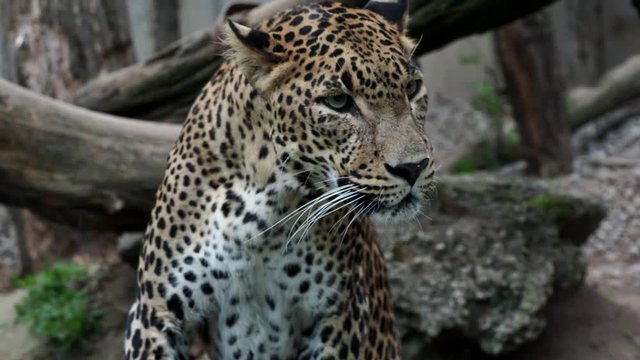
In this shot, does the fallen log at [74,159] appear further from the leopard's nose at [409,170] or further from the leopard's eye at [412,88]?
the leopard's nose at [409,170]

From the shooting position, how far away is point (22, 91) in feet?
23.0

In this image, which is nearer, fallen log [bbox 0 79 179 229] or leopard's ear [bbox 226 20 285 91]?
leopard's ear [bbox 226 20 285 91]

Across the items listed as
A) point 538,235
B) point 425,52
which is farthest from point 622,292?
point 425,52

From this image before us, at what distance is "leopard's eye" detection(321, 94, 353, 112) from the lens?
4.31m

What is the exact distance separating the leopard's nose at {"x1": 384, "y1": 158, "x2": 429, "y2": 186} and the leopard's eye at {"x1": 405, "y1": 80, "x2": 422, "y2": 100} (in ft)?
1.32

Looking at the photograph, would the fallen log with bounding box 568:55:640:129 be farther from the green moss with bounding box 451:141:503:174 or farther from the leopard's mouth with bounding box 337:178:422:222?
the leopard's mouth with bounding box 337:178:422:222

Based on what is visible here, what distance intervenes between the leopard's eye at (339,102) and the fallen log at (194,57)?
2.70 metres

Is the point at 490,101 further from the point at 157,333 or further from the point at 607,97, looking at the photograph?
the point at 157,333

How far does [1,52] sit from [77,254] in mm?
2257

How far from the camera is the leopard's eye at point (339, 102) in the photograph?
14.1 feet

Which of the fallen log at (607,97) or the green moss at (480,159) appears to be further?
the fallen log at (607,97)

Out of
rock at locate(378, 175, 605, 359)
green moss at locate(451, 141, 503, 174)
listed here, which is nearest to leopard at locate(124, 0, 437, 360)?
rock at locate(378, 175, 605, 359)

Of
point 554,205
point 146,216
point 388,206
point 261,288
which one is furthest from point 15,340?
point 554,205

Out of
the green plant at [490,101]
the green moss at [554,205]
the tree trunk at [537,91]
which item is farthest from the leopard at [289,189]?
the green plant at [490,101]
